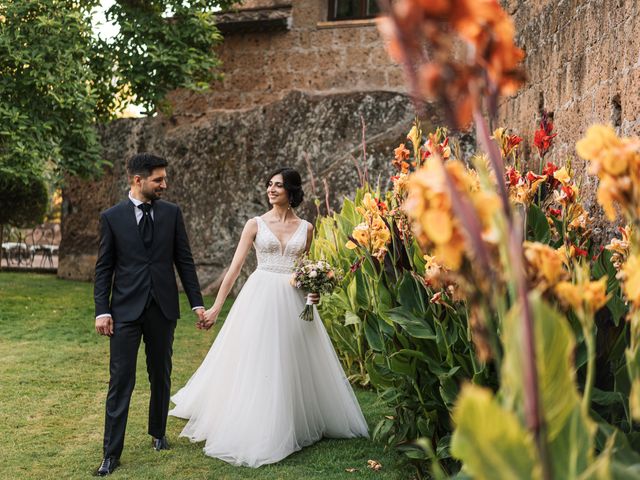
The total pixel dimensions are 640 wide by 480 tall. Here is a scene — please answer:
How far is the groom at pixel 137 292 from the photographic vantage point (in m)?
4.40

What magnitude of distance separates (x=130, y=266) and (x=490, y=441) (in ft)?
12.3

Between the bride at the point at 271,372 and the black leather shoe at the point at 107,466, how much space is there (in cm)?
57

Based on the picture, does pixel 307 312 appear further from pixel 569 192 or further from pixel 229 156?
pixel 229 156

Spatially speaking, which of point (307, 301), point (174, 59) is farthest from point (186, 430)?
point (174, 59)

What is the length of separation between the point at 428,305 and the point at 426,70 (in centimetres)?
287

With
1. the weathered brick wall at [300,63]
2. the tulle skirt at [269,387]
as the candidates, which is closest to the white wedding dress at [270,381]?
the tulle skirt at [269,387]

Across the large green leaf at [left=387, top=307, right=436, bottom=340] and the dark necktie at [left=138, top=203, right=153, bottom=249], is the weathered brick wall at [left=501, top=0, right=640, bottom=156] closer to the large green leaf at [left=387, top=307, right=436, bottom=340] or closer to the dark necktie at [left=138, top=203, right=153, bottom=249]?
the large green leaf at [left=387, top=307, right=436, bottom=340]

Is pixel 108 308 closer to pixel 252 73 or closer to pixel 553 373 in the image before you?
pixel 553 373

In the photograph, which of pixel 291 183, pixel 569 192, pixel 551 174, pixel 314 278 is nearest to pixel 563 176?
pixel 569 192

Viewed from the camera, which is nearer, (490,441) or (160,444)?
(490,441)

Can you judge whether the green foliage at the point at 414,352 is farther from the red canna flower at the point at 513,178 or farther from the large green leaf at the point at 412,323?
the red canna flower at the point at 513,178

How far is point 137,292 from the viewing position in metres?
4.51

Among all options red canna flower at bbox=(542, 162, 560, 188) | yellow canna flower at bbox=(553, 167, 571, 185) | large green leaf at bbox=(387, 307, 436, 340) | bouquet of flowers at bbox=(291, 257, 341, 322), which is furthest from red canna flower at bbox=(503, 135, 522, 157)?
bouquet of flowers at bbox=(291, 257, 341, 322)

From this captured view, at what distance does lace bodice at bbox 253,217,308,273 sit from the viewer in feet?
17.0
